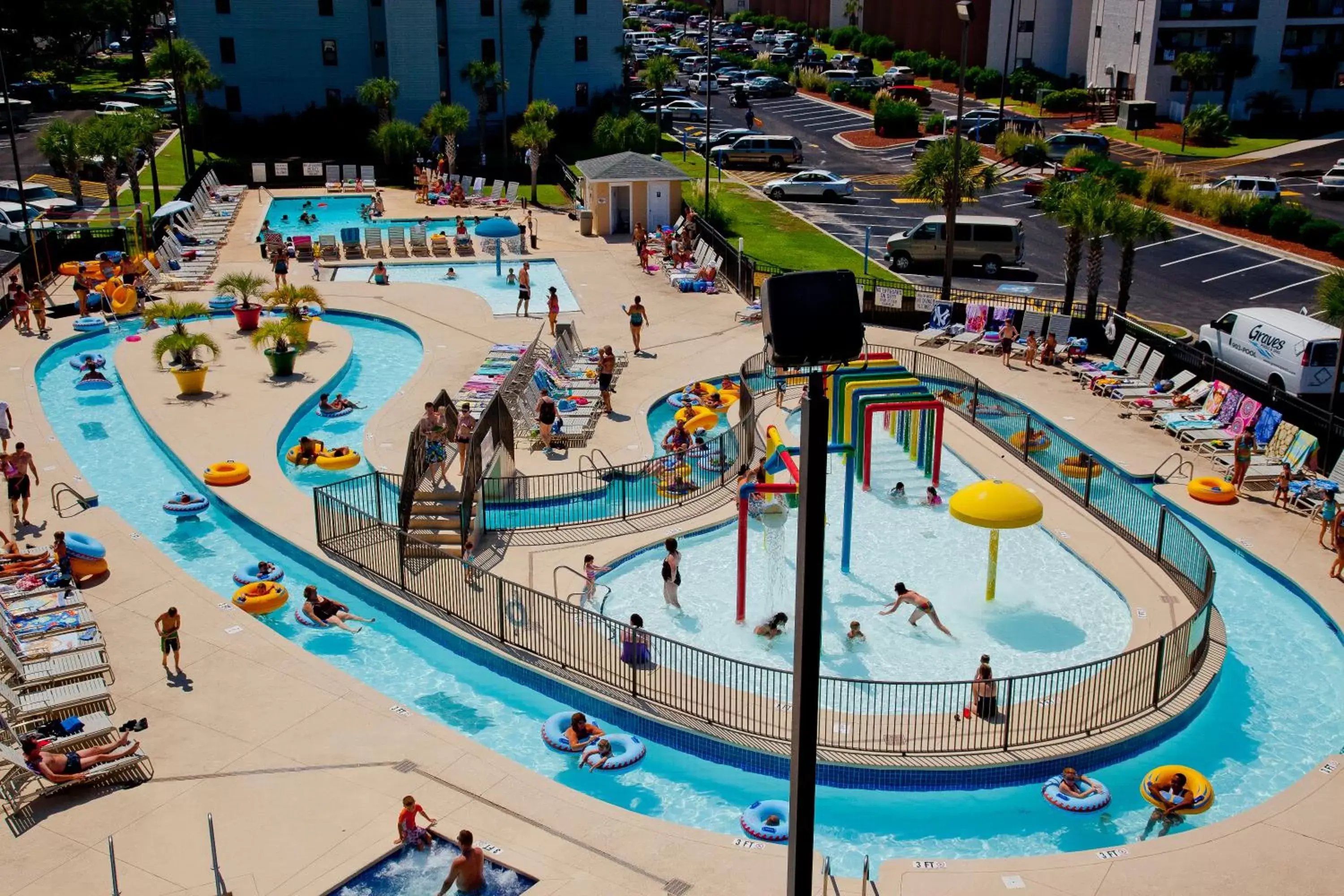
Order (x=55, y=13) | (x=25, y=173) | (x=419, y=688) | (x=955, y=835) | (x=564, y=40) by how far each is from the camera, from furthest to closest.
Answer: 1. (x=55, y=13)
2. (x=564, y=40)
3. (x=25, y=173)
4. (x=419, y=688)
5. (x=955, y=835)

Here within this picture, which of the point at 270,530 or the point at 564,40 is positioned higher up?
the point at 564,40

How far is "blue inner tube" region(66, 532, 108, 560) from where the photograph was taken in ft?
66.7

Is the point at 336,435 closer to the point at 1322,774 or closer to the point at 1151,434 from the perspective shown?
the point at 1151,434

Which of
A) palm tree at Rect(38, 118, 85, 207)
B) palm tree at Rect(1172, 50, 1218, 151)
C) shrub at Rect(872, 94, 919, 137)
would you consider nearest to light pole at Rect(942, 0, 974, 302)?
palm tree at Rect(38, 118, 85, 207)

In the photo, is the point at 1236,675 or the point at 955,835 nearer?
the point at 955,835

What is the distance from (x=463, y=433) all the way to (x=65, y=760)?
1067cm

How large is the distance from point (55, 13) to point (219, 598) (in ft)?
266

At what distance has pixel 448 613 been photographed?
1984 centimetres

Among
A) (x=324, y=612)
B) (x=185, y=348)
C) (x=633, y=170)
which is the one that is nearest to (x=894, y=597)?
(x=324, y=612)

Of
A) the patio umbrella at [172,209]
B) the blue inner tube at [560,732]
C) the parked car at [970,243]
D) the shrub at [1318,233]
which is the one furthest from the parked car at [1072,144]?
the blue inner tube at [560,732]

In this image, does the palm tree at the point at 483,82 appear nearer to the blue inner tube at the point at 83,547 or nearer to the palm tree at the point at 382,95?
the palm tree at the point at 382,95

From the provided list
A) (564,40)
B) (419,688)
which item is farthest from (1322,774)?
(564,40)

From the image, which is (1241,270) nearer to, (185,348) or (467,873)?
(185,348)

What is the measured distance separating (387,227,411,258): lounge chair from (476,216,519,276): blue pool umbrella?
335 centimetres
